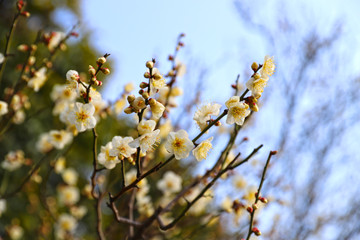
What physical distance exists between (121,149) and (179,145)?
0.78 ft

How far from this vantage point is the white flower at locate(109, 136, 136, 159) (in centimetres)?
126

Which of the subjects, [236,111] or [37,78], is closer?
[236,111]

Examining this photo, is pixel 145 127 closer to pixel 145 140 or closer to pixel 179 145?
pixel 145 140

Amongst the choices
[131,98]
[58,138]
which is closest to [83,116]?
[131,98]

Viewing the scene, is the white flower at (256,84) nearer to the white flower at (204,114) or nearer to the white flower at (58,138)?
the white flower at (204,114)

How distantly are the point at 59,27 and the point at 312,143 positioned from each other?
9.16 m

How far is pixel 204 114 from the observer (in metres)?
1.27

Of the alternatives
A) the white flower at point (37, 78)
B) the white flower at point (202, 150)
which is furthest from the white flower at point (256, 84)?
the white flower at point (37, 78)

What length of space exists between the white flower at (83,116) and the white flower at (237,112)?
0.55 metres

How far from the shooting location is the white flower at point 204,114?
49.8 inches

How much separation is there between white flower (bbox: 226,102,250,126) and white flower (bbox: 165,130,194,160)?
0.18 m

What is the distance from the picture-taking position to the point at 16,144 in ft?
21.5

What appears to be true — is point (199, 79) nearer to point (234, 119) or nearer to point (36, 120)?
point (234, 119)

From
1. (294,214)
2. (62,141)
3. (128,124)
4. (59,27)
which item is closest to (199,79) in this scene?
(62,141)
